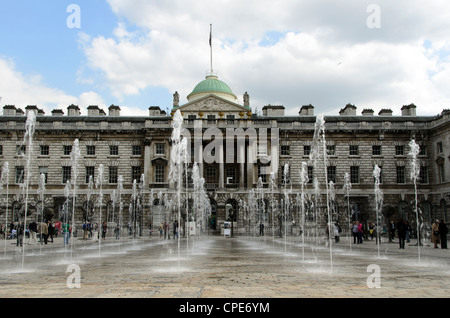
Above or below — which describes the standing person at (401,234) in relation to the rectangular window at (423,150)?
below

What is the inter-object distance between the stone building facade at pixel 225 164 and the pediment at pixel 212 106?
0.12 meters

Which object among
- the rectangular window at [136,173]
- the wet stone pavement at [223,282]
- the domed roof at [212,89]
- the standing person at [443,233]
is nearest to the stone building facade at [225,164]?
the rectangular window at [136,173]

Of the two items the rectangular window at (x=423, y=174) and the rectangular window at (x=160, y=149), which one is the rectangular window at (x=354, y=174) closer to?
the rectangular window at (x=423, y=174)

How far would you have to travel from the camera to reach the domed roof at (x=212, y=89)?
5391cm

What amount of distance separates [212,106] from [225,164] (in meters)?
6.99

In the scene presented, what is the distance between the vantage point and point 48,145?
5028 cm

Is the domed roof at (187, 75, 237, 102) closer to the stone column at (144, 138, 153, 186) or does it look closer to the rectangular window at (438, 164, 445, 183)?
the stone column at (144, 138, 153, 186)

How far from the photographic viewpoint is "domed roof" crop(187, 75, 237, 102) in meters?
53.9

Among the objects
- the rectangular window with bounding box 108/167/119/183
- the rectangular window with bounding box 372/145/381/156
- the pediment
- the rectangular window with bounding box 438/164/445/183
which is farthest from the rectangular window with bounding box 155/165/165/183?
the rectangular window with bounding box 438/164/445/183

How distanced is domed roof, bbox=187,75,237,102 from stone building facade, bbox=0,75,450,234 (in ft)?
10.1

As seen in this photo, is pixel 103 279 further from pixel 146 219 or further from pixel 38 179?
pixel 38 179
